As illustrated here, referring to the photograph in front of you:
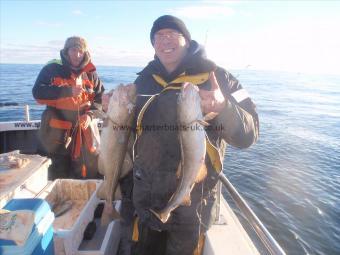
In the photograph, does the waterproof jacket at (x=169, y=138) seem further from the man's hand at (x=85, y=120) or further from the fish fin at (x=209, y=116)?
the man's hand at (x=85, y=120)

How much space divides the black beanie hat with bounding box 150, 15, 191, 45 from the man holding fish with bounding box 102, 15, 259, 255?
0.01m

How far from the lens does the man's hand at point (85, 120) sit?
577cm

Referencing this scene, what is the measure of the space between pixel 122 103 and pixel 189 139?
83cm

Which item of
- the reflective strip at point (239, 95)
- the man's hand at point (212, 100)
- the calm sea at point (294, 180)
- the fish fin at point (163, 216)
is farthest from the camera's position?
the calm sea at point (294, 180)

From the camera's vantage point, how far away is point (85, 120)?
228 inches

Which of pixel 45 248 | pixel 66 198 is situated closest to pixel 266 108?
pixel 66 198

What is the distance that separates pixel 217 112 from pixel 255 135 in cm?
47

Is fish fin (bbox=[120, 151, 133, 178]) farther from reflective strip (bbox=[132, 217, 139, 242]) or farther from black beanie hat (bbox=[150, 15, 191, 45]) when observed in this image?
black beanie hat (bbox=[150, 15, 191, 45])

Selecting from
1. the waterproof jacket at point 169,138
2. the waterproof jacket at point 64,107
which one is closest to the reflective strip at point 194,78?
the waterproof jacket at point 169,138

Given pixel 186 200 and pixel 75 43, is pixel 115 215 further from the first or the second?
pixel 75 43

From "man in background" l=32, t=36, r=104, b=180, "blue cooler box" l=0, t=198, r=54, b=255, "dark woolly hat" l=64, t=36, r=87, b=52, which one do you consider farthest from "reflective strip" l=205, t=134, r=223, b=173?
"dark woolly hat" l=64, t=36, r=87, b=52

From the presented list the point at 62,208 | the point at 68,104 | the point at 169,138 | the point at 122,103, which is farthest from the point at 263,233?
the point at 68,104

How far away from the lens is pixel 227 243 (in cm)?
359

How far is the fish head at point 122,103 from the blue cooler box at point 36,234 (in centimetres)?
111
